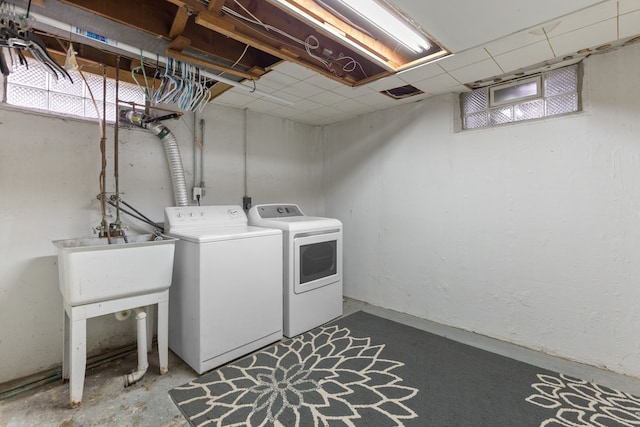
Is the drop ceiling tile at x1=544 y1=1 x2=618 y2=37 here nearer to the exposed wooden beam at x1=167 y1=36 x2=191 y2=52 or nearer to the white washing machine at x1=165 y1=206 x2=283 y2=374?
the exposed wooden beam at x1=167 y1=36 x2=191 y2=52

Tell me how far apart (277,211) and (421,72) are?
A: 5.99ft

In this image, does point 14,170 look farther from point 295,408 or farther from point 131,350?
point 295,408

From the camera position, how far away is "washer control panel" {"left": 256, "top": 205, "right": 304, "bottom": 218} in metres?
2.90

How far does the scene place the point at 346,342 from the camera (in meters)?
2.44

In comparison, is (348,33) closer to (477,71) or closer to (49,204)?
(477,71)

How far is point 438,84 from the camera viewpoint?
97.7 inches

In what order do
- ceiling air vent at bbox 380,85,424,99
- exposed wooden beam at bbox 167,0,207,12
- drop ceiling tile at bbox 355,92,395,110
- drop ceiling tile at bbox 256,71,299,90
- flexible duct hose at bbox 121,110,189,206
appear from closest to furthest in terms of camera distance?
exposed wooden beam at bbox 167,0,207,12 → drop ceiling tile at bbox 256,71,299,90 → flexible duct hose at bbox 121,110,189,206 → ceiling air vent at bbox 380,85,424,99 → drop ceiling tile at bbox 355,92,395,110

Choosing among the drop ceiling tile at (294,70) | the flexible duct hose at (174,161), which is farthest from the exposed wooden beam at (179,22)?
the flexible duct hose at (174,161)

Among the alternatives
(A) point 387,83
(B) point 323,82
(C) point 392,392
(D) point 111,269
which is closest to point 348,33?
(B) point 323,82

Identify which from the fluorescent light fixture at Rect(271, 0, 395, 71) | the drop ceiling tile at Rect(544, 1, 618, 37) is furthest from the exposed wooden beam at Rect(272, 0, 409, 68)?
the drop ceiling tile at Rect(544, 1, 618, 37)

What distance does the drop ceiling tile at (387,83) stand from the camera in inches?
93.3

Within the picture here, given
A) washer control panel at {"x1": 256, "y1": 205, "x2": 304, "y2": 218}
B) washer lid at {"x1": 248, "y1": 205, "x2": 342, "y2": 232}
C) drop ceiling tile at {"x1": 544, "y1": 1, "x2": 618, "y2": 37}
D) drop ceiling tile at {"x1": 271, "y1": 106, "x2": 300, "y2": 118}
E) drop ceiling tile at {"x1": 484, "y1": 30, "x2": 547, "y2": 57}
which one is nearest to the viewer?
drop ceiling tile at {"x1": 544, "y1": 1, "x2": 618, "y2": 37}

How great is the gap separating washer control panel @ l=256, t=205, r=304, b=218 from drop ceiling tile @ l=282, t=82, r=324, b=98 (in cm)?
113

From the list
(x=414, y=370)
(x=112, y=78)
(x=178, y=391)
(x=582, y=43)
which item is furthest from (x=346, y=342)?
(x=112, y=78)
